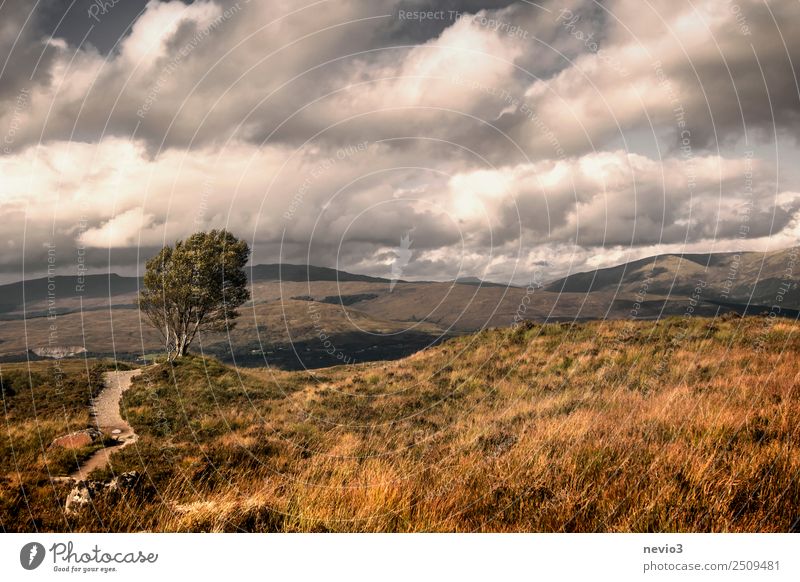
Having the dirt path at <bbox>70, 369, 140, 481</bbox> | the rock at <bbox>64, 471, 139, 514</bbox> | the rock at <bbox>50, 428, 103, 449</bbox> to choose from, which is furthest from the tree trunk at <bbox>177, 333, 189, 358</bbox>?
the rock at <bbox>64, 471, 139, 514</bbox>

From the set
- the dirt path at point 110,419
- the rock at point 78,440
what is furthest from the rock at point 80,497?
the rock at point 78,440

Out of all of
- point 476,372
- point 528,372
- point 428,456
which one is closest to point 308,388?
point 476,372

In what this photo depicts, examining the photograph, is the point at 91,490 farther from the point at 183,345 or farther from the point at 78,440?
the point at 183,345

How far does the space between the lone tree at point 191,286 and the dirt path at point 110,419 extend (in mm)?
5518

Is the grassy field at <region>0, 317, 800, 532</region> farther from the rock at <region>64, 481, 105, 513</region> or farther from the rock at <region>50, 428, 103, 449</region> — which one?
the rock at <region>50, 428, 103, 449</region>

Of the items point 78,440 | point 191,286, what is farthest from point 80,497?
point 191,286

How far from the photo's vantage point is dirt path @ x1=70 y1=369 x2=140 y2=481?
10.8m

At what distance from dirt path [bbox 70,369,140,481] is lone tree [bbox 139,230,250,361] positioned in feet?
18.1

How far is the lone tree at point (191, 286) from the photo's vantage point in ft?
129

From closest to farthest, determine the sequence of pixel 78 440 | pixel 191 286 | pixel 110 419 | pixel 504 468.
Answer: pixel 504 468 → pixel 78 440 → pixel 110 419 → pixel 191 286

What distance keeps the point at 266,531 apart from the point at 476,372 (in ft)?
74.3

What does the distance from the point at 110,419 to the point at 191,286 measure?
22.1 meters

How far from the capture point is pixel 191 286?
40.0 meters

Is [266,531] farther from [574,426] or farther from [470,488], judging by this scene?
[574,426]
